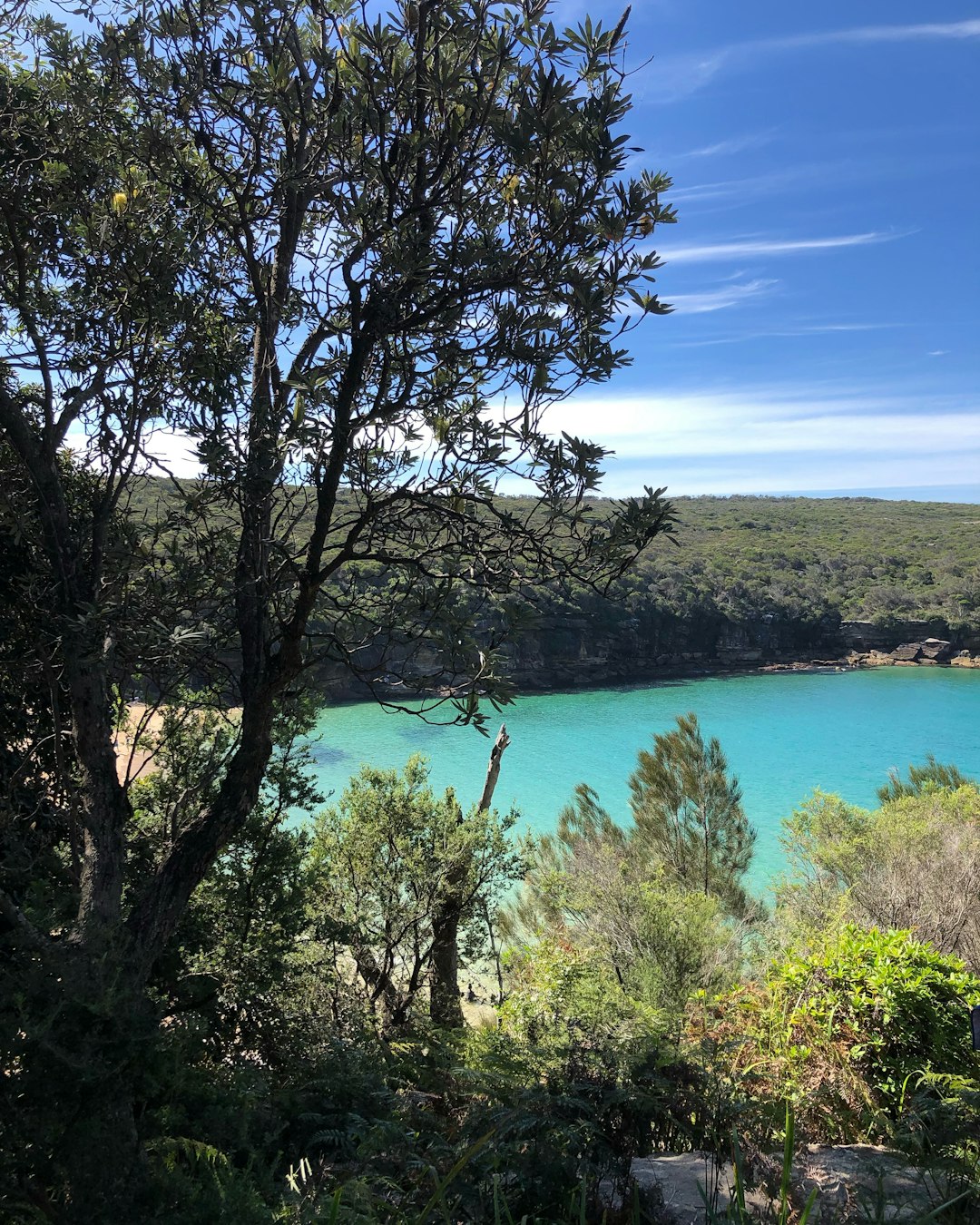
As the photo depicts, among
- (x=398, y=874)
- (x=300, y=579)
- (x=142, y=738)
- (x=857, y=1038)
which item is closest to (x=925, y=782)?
(x=398, y=874)

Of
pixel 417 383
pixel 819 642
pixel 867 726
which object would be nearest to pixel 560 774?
pixel 867 726

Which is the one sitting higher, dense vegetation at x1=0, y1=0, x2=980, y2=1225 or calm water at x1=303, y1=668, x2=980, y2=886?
dense vegetation at x1=0, y1=0, x2=980, y2=1225

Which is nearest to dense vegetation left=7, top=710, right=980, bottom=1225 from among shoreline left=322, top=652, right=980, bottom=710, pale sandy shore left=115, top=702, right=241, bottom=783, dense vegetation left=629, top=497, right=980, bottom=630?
pale sandy shore left=115, top=702, right=241, bottom=783

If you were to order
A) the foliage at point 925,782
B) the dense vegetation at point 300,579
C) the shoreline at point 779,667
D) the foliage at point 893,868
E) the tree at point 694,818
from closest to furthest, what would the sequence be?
1. the dense vegetation at point 300,579
2. the foliage at point 893,868
3. the tree at point 694,818
4. the foliage at point 925,782
5. the shoreline at point 779,667

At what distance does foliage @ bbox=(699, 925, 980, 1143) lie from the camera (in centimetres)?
367

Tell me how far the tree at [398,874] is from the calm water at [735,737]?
35.8ft

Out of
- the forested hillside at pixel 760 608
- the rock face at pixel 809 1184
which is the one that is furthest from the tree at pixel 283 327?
the forested hillside at pixel 760 608

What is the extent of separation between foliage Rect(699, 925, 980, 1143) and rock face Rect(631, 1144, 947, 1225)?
1.63ft

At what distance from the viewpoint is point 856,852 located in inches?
341

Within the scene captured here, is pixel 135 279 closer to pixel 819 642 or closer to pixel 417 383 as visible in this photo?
pixel 417 383

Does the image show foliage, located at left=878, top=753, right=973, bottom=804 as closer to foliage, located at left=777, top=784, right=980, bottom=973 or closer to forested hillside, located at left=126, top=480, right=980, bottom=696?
foliage, located at left=777, top=784, right=980, bottom=973

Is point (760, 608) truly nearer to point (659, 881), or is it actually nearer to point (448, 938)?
point (659, 881)

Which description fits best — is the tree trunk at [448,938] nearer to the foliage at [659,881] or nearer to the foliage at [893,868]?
the foliage at [659,881]

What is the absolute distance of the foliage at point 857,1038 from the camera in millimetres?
3672
